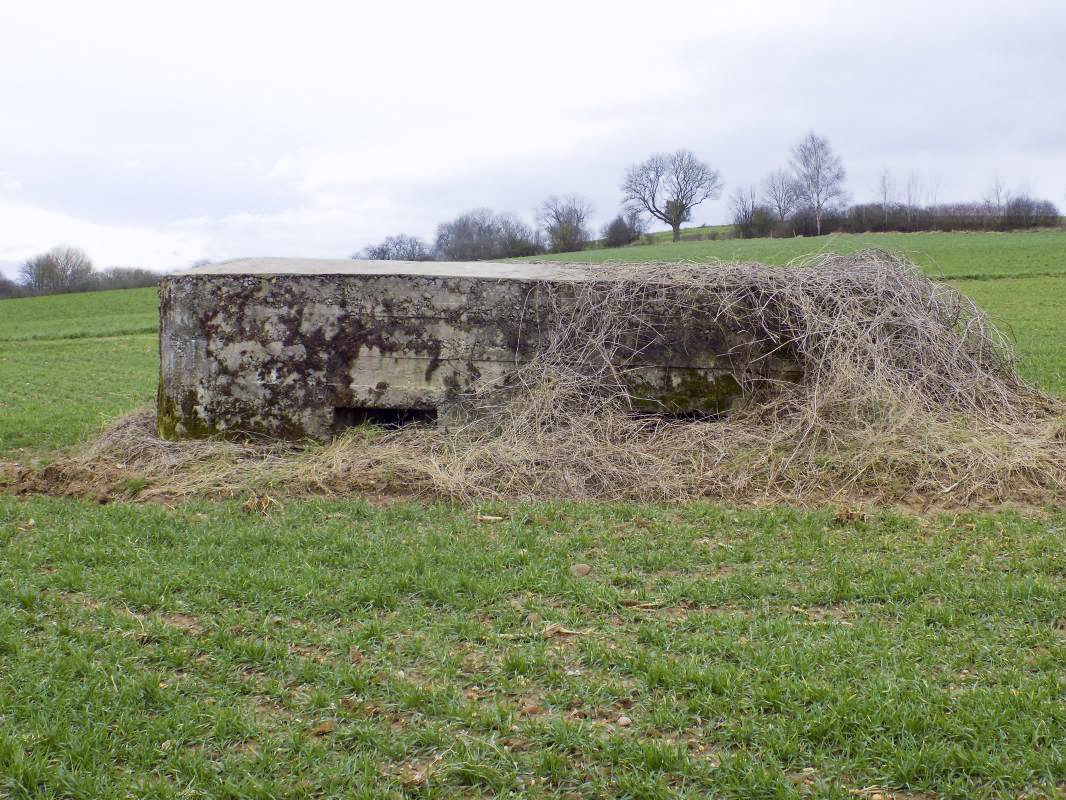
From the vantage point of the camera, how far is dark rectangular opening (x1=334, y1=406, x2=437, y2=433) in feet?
23.6

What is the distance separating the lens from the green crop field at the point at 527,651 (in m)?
2.67

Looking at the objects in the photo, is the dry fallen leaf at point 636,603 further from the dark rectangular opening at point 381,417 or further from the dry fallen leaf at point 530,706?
the dark rectangular opening at point 381,417

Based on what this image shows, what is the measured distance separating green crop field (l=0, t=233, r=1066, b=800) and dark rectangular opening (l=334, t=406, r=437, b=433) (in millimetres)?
1563

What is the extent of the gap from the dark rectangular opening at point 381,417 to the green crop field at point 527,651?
156 centimetres

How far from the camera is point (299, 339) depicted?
23.2 feet

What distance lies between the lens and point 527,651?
3453mm

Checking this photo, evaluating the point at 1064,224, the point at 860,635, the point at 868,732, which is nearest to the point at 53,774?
the point at 868,732

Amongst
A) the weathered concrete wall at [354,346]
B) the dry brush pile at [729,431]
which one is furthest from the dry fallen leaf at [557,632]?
the weathered concrete wall at [354,346]

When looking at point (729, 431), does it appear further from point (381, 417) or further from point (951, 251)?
point (951, 251)

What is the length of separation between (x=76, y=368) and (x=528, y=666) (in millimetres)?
14353

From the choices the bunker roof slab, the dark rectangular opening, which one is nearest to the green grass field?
the bunker roof slab

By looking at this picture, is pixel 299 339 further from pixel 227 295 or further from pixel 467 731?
pixel 467 731

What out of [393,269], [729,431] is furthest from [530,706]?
[393,269]

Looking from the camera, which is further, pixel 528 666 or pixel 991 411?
pixel 991 411
